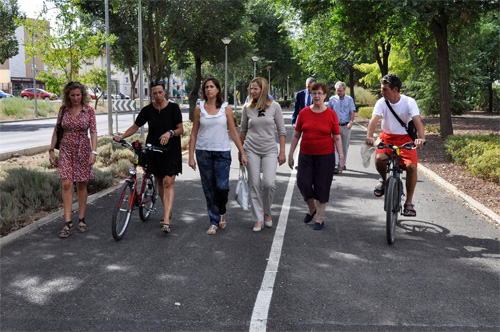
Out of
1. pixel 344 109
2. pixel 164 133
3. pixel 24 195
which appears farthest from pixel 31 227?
pixel 344 109

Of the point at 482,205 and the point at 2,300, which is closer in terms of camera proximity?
the point at 2,300

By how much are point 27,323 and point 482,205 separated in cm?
649

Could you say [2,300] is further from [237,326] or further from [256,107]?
[256,107]

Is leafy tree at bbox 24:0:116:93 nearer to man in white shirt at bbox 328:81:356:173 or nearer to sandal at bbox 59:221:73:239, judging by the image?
man in white shirt at bbox 328:81:356:173

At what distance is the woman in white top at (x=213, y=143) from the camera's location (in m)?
6.14

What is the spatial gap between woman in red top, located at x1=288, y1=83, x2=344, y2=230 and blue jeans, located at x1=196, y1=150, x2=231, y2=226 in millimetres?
969

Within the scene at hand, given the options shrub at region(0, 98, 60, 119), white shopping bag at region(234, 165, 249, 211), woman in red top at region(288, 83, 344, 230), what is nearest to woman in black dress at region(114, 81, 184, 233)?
white shopping bag at region(234, 165, 249, 211)

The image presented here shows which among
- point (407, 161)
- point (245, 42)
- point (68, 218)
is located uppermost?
point (245, 42)

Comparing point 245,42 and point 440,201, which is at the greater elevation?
point 245,42

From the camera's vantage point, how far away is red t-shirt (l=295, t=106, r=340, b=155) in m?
6.46

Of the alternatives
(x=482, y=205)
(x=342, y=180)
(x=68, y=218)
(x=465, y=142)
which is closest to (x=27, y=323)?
(x=68, y=218)

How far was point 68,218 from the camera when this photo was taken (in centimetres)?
628

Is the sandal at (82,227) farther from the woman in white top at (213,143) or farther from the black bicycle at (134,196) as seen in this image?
the woman in white top at (213,143)

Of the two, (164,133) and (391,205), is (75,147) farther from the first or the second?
(391,205)
